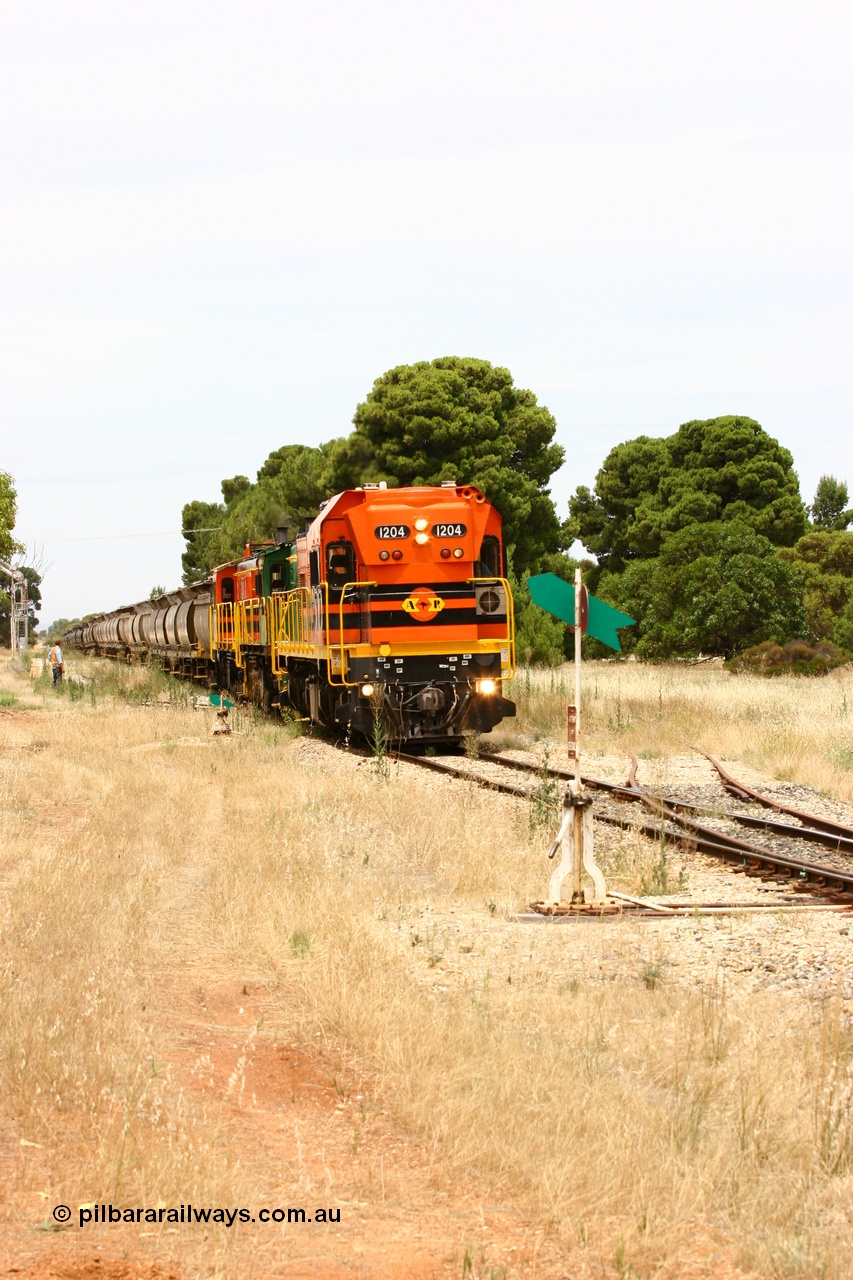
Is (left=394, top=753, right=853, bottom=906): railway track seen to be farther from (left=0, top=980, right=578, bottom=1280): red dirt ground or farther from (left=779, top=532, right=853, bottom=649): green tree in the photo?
(left=779, top=532, right=853, bottom=649): green tree

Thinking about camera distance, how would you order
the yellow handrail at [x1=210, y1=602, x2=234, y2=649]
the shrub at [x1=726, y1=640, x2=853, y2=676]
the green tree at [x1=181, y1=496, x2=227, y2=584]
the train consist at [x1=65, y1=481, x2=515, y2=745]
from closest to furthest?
the train consist at [x1=65, y1=481, x2=515, y2=745]
the yellow handrail at [x1=210, y1=602, x2=234, y2=649]
the shrub at [x1=726, y1=640, x2=853, y2=676]
the green tree at [x1=181, y1=496, x2=227, y2=584]

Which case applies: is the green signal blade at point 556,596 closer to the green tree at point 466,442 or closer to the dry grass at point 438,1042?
the dry grass at point 438,1042

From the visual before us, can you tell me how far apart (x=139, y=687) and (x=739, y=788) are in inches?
802

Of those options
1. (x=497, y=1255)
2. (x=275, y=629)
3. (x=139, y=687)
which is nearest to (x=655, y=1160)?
(x=497, y=1255)

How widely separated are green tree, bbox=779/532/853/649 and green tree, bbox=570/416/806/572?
182 cm

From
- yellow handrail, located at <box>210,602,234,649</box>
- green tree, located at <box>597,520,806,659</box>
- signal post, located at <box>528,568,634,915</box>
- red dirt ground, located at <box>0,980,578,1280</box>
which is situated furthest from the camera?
green tree, located at <box>597,520,806,659</box>

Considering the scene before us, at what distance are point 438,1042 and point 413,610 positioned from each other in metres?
12.4

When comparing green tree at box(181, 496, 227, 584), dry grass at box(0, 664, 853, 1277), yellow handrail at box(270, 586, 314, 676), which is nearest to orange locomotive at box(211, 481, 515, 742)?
yellow handrail at box(270, 586, 314, 676)

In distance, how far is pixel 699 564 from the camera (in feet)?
132

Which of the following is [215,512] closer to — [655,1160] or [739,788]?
[739,788]

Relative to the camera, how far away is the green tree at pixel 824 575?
46906mm

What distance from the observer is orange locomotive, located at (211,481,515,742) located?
1788 cm

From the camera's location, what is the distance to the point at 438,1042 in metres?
5.74

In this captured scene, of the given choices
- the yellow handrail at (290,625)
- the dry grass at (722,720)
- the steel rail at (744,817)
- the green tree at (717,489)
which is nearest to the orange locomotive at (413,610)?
the yellow handrail at (290,625)
